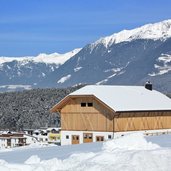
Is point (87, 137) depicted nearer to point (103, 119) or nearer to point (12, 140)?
point (103, 119)

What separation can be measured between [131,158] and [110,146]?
198 inches

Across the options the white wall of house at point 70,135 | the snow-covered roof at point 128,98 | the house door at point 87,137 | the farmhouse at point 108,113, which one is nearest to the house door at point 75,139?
the farmhouse at point 108,113

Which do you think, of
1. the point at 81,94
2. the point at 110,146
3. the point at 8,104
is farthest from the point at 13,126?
the point at 110,146

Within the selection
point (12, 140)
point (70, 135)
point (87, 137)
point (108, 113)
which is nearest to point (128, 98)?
point (108, 113)

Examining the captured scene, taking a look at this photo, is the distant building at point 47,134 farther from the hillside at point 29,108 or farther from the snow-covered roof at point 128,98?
the snow-covered roof at point 128,98

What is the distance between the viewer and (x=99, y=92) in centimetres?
4244

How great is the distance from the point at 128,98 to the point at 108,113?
2166 millimetres

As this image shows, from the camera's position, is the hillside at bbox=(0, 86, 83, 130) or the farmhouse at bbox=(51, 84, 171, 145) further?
the hillside at bbox=(0, 86, 83, 130)

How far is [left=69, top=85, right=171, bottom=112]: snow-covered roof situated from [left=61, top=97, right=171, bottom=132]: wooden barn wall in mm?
455

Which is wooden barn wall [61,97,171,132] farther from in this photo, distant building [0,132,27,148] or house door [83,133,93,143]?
distant building [0,132,27,148]

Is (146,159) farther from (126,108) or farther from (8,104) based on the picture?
(8,104)

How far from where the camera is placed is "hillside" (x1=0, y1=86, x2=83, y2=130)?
123875mm

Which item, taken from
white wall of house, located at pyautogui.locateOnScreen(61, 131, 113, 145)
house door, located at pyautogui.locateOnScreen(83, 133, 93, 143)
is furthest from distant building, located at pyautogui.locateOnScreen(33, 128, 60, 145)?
house door, located at pyautogui.locateOnScreen(83, 133, 93, 143)

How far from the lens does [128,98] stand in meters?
42.4
